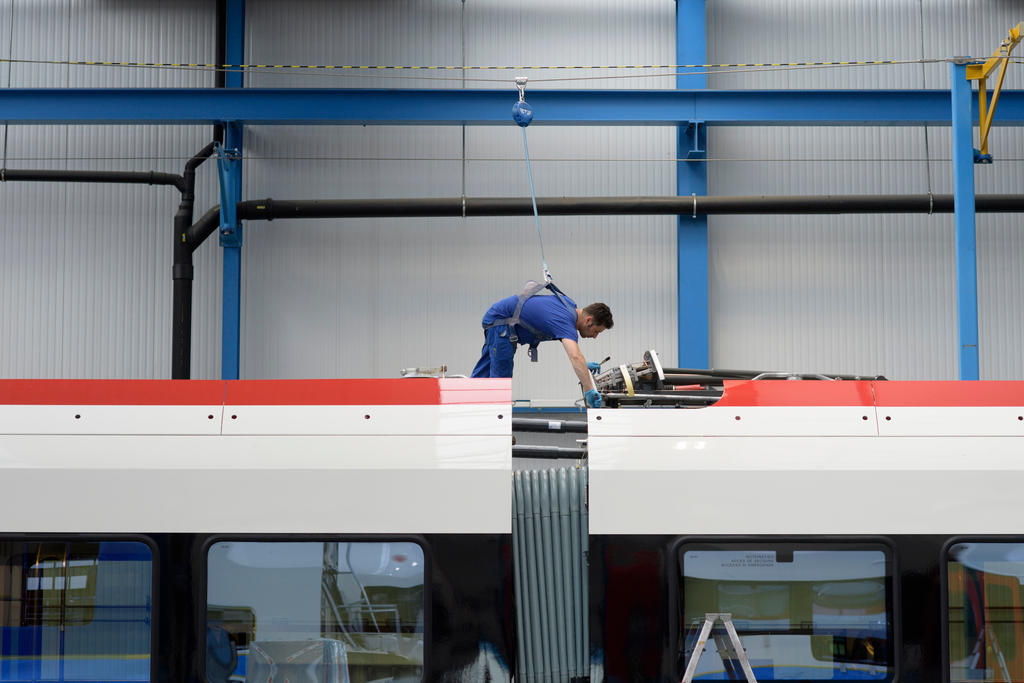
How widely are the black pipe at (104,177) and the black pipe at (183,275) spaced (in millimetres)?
142

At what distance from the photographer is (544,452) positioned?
3.32 metres

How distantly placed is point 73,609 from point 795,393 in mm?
2477

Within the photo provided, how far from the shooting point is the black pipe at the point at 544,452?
10.7 ft

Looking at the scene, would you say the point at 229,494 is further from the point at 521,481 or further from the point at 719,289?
the point at 719,289

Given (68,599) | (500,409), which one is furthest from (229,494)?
(500,409)

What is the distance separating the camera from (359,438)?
2.98 meters

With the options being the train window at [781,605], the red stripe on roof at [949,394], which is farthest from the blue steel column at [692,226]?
the train window at [781,605]

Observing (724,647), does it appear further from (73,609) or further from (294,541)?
(73,609)

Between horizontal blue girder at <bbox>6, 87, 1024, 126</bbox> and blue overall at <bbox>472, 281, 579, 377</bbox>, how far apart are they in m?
3.73

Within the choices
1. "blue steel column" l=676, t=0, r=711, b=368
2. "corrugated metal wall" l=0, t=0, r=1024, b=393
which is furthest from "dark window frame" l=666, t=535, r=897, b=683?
"corrugated metal wall" l=0, t=0, r=1024, b=393

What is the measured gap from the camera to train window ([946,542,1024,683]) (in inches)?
111

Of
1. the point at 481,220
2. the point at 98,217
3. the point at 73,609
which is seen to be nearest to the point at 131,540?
the point at 73,609

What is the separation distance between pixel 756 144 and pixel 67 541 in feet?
26.2

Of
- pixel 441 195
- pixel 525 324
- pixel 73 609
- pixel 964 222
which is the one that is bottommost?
pixel 73 609
